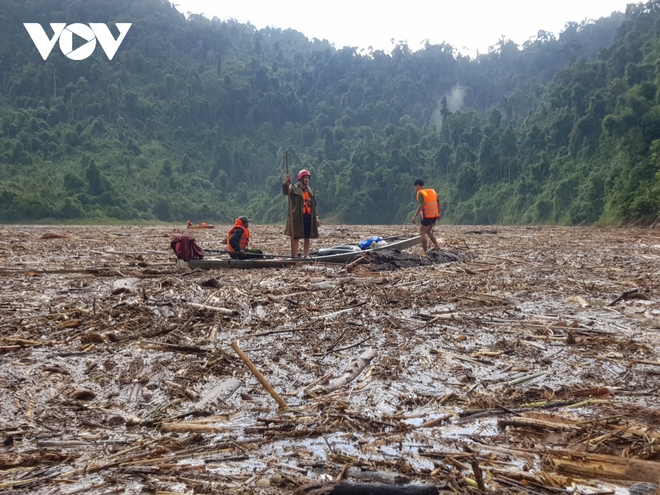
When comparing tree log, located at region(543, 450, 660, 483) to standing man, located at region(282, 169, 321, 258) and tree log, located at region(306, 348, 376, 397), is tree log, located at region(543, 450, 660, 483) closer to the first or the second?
tree log, located at region(306, 348, 376, 397)

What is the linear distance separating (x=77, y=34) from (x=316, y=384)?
351 feet

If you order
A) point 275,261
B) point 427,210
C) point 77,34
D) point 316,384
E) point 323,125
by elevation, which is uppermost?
point 77,34

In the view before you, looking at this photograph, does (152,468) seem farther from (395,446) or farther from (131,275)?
(131,275)

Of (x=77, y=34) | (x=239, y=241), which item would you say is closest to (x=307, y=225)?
(x=239, y=241)

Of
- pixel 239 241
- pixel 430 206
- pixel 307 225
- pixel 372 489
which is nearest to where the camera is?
pixel 372 489

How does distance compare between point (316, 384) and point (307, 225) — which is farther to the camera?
point (307, 225)

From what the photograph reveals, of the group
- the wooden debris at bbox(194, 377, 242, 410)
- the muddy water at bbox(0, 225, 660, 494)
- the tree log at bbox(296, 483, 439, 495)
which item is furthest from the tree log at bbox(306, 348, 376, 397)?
the tree log at bbox(296, 483, 439, 495)

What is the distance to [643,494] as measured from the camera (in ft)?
8.21

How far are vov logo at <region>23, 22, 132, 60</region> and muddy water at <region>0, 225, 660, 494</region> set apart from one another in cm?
9161

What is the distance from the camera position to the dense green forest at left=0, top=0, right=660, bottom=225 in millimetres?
43188

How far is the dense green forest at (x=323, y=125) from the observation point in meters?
43.2

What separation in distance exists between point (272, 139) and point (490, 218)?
45.9 m

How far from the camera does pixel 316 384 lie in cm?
418

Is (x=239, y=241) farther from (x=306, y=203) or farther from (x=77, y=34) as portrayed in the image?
(x=77, y=34)
